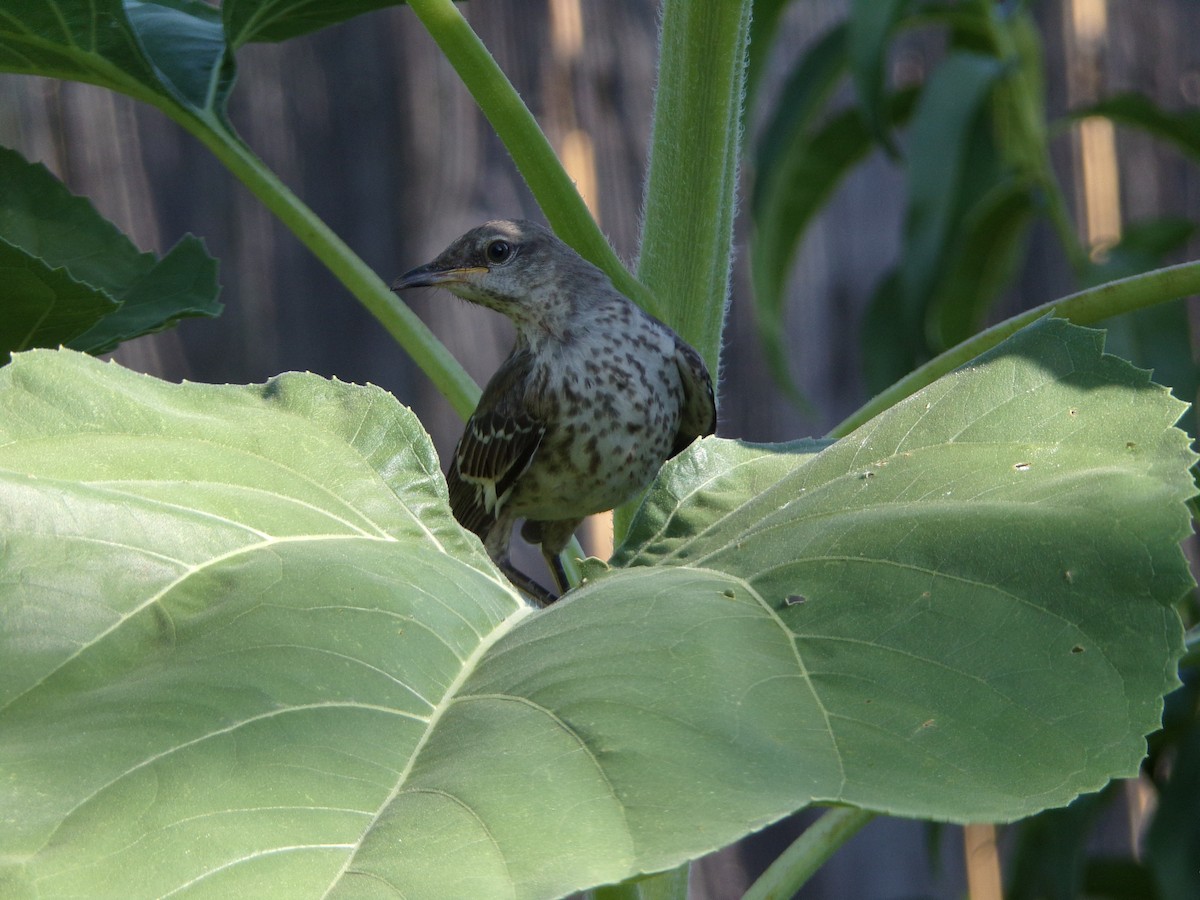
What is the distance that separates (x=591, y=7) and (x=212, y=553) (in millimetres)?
2489

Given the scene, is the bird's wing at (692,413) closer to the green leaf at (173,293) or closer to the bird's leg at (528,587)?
the bird's leg at (528,587)

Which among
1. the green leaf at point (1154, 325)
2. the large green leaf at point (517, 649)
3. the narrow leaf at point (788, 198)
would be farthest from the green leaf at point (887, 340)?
the large green leaf at point (517, 649)

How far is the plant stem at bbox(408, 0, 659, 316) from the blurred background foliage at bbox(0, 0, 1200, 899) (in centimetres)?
143

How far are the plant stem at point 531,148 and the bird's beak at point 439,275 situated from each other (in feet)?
3.10

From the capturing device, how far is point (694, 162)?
1.07 m

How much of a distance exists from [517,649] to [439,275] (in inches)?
56.3

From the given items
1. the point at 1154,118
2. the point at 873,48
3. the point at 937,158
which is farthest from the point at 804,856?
the point at 1154,118

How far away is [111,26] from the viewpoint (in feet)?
3.88

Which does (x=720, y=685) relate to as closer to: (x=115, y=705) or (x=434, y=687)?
(x=434, y=687)

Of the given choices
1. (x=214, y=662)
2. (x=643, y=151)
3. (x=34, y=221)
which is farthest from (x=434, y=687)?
(x=643, y=151)

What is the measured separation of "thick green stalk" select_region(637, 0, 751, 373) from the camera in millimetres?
1037

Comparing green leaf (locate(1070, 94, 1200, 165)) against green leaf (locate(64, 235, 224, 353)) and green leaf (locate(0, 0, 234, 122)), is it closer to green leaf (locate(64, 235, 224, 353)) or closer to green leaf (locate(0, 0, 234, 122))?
green leaf (locate(0, 0, 234, 122))

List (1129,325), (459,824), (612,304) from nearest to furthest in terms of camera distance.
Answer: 1. (459,824)
2. (612,304)
3. (1129,325)

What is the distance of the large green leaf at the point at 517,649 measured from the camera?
0.51 m
